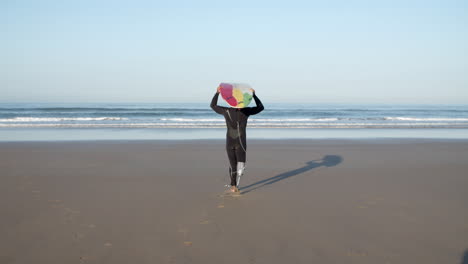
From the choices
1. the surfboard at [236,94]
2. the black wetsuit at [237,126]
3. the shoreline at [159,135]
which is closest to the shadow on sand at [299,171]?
the black wetsuit at [237,126]

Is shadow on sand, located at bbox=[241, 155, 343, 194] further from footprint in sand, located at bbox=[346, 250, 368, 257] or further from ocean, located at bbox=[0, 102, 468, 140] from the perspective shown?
ocean, located at bbox=[0, 102, 468, 140]

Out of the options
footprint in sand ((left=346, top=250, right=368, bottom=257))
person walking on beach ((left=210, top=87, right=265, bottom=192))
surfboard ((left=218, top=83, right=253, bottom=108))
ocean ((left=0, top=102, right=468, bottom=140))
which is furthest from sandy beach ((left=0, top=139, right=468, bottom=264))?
ocean ((left=0, top=102, right=468, bottom=140))

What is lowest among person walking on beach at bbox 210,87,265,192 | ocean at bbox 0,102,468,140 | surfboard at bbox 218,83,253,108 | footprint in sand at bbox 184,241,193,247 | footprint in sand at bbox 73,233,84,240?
ocean at bbox 0,102,468,140

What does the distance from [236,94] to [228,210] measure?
1886 mm

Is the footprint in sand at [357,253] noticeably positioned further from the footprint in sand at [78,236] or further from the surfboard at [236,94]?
the footprint in sand at [78,236]

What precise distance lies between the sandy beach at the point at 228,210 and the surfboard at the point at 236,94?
5.19ft

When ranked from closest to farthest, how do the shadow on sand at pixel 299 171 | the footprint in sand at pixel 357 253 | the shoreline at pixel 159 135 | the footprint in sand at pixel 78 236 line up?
the footprint in sand at pixel 357 253 < the footprint in sand at pixel 78 236 < the shadow on sand at pixel 299 171 < the shoreline at pixel 159 135

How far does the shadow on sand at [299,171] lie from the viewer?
6.96m

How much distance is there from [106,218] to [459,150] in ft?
38.2

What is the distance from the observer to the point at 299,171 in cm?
848

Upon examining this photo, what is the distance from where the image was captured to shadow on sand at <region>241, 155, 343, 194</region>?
696 centimetres

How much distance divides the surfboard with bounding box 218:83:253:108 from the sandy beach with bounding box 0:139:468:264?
5.19 ft

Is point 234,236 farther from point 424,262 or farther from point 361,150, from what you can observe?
point 361,150

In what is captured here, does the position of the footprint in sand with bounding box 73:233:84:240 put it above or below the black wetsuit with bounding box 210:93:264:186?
below
